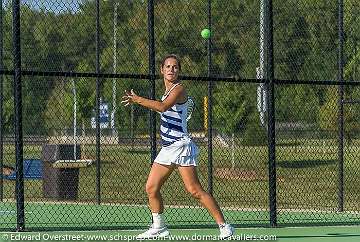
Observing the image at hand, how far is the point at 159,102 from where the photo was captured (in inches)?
326

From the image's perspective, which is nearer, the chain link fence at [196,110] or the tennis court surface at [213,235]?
the tennis court surface at [213,235]

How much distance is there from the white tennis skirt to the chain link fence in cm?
285

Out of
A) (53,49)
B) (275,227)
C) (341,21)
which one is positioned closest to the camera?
(275,227)

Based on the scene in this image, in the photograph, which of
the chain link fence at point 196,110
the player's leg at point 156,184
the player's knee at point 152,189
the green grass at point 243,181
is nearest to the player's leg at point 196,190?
the player's leg at point 156,184

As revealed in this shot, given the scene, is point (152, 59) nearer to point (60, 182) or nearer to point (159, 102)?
point (159, 102)

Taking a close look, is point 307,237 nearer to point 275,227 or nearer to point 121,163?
point 275,227

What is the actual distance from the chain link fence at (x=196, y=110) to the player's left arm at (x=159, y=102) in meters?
3.25

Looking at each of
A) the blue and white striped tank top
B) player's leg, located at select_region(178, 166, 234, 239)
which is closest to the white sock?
player's leg, located at select_region(178, 166, 234, 239)

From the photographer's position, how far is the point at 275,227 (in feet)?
33.8

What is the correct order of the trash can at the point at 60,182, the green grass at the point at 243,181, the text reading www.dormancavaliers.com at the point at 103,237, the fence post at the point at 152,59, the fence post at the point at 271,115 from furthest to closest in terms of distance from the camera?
1. the green grass at the point at 243,181
2. the trash can at the point at 60,182
3. the fence post at the point at 271,115
4. the fence post at the point at 152,59
5. the text reading www.dormancavaliers.com at the point at 103,237

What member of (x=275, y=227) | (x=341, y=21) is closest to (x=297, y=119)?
(x=341, y=21)

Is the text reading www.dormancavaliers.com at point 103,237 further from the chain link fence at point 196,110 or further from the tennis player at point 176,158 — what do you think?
the chain link fence at point 196,110

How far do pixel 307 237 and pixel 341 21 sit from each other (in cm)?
435

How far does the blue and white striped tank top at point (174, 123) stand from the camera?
8.62m
